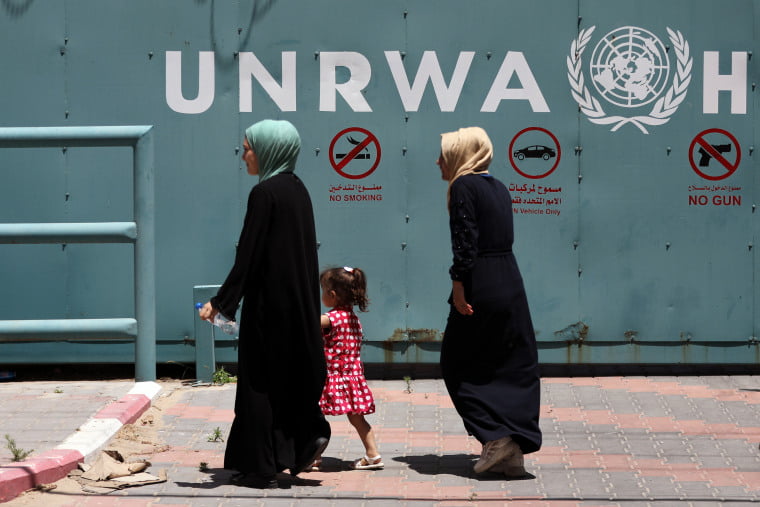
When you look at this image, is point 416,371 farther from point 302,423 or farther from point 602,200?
point 302,423

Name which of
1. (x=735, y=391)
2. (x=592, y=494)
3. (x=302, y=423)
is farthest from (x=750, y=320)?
(x=302, y=423)

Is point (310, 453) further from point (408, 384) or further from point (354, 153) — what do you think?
point (354, 153)

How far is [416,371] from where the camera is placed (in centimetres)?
883

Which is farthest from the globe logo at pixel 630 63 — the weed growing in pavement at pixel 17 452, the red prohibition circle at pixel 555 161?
the weed growing in pavement at pixel 17 452

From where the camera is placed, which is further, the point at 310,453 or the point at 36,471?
the point at 310,453

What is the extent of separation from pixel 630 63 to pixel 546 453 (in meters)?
3.20

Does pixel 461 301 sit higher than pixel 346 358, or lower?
higher

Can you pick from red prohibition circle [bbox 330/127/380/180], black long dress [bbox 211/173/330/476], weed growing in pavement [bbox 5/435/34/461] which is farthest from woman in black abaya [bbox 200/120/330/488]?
red prohibition circle [bbox 330/127/380/180]

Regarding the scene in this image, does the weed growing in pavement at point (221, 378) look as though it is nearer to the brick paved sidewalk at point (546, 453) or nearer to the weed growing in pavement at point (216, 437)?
the brick paved sidewalk at point (546, 453)

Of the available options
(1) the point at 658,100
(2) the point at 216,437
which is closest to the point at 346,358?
(2) the point at 216,437

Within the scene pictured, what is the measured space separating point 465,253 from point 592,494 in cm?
125

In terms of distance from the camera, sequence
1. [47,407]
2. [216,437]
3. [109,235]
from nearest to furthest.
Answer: [216,437] < [47,407] < [109,235]

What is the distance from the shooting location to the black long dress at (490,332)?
5988 millimetres

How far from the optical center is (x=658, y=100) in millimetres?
8578
